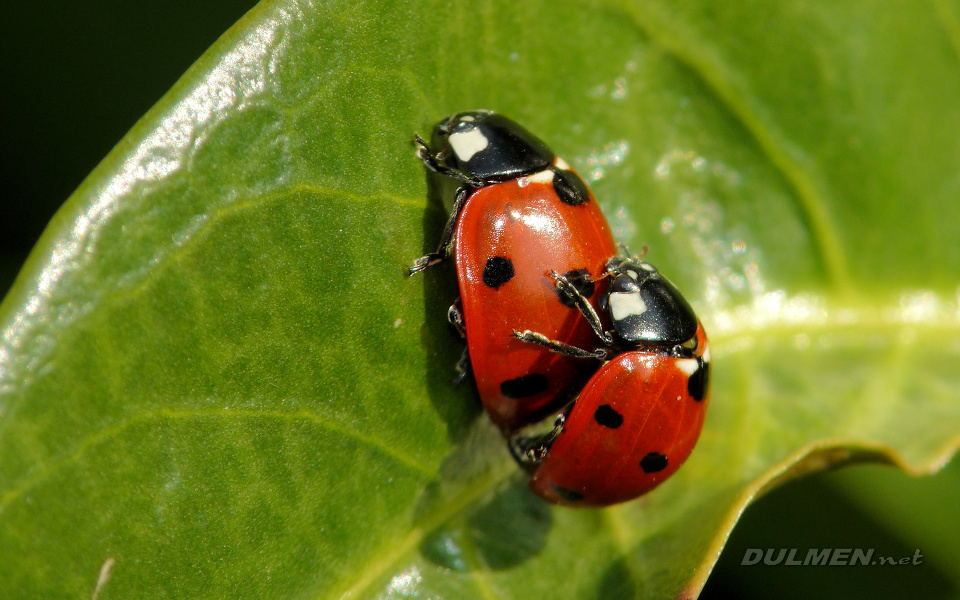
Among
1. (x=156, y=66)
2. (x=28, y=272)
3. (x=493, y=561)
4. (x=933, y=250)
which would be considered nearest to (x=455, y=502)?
(x=493, y=561)

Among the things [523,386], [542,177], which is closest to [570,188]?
[542,177]

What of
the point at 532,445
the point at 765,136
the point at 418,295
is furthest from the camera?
the point at 765,136

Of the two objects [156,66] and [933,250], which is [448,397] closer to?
[156,66]

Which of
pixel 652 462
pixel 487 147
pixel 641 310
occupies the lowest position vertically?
pixel 652 462

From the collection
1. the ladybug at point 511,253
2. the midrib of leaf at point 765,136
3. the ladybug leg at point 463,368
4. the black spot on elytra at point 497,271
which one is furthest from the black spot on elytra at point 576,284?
the midrib of leaf at point 765,136

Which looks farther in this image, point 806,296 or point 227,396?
point 806,296

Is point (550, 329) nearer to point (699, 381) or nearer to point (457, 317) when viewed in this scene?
point (457, 317)

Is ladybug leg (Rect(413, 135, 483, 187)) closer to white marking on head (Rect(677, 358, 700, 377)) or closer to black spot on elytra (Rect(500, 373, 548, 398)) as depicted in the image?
black spot on elytra (Rect(500, 373, 548, 398))

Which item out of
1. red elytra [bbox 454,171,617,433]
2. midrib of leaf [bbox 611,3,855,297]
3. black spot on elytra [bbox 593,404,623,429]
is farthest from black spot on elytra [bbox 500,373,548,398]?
midrib of leaf [bbox 611,3,855,297]
